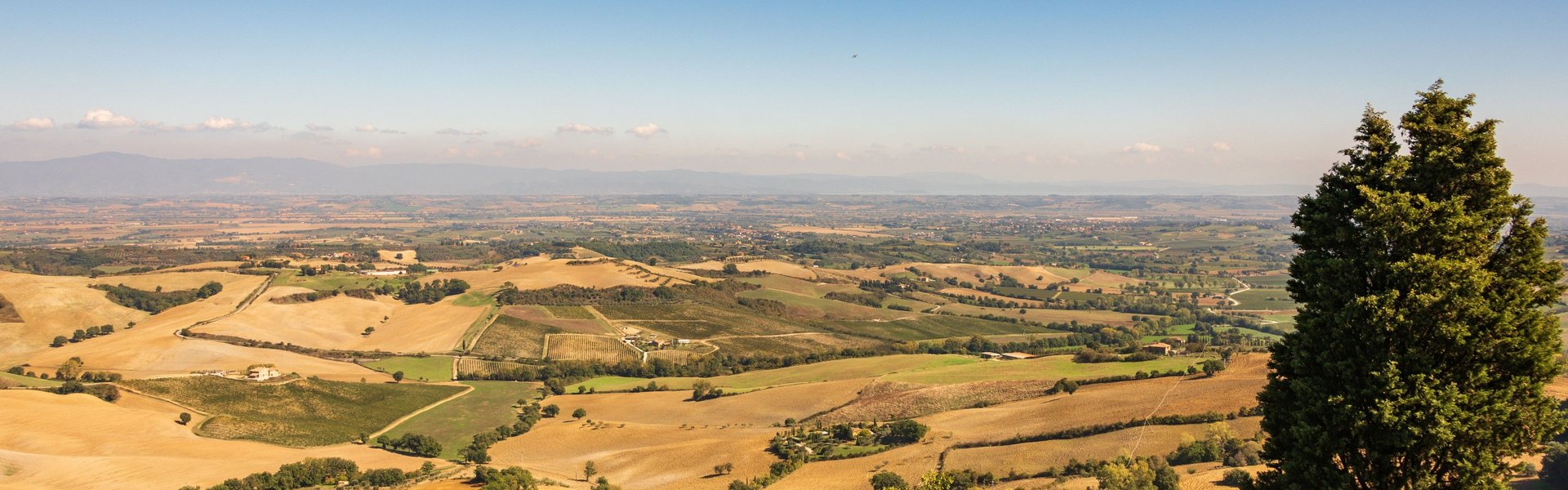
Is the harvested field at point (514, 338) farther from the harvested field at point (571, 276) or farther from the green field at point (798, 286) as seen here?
the green field at point (798, 286)

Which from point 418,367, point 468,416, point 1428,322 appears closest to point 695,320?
point 418,367

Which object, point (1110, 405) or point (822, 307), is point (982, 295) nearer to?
point (822, 307)

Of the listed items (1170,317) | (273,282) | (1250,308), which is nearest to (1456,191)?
(1170,317)

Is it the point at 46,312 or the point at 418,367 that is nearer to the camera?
the point at 418,367

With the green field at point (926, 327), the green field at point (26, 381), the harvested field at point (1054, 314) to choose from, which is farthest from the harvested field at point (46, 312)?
the harvested field at point (1054, 314)

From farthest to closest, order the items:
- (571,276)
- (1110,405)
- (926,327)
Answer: (571,276)
(926,327)
(1110,405)

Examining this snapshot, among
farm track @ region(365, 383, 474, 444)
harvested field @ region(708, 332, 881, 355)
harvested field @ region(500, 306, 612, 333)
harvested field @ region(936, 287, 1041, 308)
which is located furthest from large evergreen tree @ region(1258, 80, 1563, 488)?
harvested field @ region(936, 287, 1041, 308)
